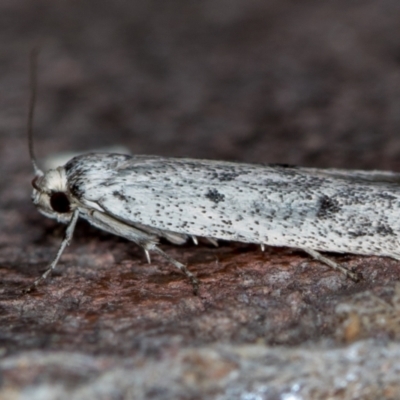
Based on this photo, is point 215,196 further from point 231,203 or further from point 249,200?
point 249,200

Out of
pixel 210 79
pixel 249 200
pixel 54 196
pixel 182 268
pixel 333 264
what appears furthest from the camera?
pixel 210 79

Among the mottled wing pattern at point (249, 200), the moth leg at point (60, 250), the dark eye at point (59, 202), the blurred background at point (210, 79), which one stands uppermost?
the blurred background at point (210, 79)

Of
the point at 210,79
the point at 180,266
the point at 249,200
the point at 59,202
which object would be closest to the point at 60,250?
the point at 59,202

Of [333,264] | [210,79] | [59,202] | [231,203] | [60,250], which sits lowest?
[60,250]

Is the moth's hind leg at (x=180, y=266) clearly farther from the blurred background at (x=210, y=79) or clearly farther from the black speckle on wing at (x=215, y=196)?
the blurred background at (x=210, y=79)

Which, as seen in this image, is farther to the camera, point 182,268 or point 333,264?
point 182,268

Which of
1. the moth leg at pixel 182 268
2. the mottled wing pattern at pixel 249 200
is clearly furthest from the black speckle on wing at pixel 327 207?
the moth leg at pixel 182 268

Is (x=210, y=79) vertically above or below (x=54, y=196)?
above
